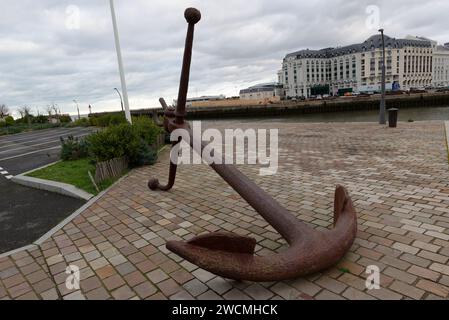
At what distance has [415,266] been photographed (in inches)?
103

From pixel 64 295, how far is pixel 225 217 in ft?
6.46

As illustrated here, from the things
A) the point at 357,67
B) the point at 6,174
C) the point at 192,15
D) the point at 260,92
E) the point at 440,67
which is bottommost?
the point at 6,174

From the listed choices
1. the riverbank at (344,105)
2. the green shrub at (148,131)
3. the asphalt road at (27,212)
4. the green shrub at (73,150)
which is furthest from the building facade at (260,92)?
the asphalt road at (27,212)

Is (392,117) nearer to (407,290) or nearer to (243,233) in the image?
(243,233)

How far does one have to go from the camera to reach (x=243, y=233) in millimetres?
3467

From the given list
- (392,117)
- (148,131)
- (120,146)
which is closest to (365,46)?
(392,117)

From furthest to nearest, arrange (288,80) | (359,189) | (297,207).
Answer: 1. (288,80)
2. (359,189)
3. (297,207)

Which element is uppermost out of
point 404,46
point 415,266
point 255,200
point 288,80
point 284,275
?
point 404,46

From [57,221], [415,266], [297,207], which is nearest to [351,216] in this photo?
[415,266]

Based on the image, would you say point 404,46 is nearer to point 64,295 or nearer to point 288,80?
point 288,80

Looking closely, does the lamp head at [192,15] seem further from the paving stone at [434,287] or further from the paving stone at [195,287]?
the paving stone at [434,287]

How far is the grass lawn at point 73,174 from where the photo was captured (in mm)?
5984

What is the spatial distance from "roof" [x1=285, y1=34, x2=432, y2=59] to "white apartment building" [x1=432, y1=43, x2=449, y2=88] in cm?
641

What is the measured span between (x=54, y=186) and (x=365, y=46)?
113052 mm
